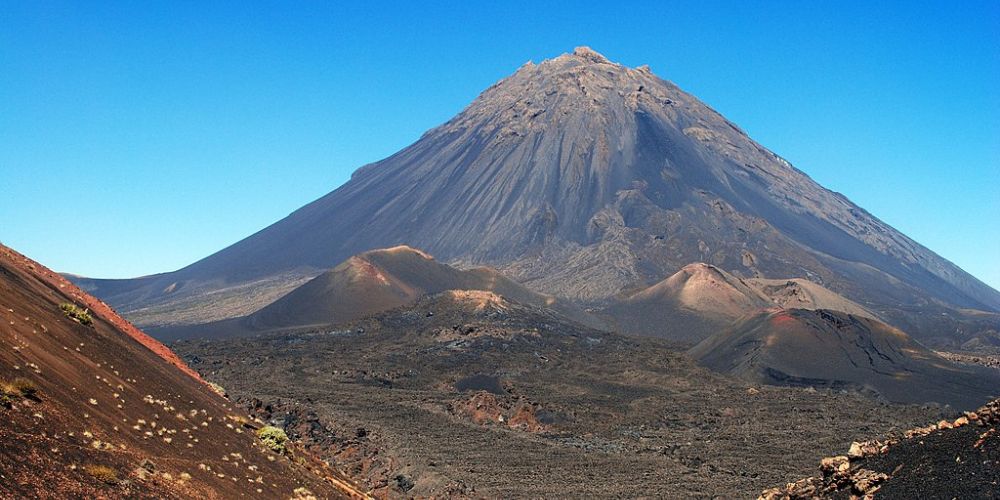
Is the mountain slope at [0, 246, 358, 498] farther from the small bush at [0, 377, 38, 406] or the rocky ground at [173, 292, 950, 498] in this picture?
the rocky ground at [173, 292, 950, 498]

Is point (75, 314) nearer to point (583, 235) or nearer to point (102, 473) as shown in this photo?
point (102, 473)

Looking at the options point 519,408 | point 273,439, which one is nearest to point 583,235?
point 519,408

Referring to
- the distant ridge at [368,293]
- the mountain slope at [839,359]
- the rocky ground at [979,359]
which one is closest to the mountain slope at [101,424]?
Result: the mountain slope at [839,359]

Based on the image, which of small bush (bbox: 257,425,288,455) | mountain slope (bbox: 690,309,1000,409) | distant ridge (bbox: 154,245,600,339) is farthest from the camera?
distant ridge (bbox: 154,245,600,339)

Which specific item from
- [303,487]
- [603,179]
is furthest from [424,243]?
[303,487]

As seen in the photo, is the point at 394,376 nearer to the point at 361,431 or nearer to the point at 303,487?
the point at 361,431

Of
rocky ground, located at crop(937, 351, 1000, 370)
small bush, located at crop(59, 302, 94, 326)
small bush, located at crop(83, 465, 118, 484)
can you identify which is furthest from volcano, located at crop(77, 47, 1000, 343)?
small bush, located at crop(83, 465, 118, 484)
